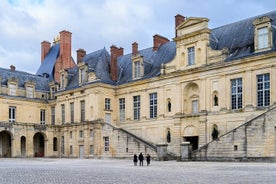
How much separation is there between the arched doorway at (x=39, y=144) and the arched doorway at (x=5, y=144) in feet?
10.6

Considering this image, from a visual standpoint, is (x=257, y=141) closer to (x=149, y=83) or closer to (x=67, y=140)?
(x=149, y=83)

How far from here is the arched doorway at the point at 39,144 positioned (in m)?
48.3

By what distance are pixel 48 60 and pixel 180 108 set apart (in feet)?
85.4

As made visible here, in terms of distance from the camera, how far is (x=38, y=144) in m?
48.9

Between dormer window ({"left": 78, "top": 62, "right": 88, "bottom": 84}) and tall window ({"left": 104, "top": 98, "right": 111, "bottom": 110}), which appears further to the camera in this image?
dormer window ({"left": 78, "top": 62, "right": 88, "bottom": 84})

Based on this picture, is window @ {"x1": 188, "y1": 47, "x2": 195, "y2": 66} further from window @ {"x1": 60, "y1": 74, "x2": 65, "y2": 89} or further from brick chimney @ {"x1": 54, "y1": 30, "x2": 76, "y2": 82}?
brick chimney @ {"x1": 54, "y1": 30, "x2": 76, "y2": 82}

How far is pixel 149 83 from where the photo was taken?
4012 centimetres

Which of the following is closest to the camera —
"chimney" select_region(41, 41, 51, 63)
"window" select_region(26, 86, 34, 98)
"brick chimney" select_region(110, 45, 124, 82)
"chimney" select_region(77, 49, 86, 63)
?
"brick chimney" select_region(110, 45, 124, 82)

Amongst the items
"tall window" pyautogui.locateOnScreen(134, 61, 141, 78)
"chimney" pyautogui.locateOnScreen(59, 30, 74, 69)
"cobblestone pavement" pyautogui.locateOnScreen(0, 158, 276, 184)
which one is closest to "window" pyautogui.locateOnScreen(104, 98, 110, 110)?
"tall window" pyautogui.locateOnScreen(134, 61, 141, 78)

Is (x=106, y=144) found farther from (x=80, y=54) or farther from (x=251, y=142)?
(x=251, y=142)

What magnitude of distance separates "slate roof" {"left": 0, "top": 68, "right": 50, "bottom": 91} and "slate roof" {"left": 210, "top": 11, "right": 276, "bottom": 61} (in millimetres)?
23506

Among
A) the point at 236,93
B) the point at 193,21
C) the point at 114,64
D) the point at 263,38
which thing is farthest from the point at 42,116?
the point at 263,38

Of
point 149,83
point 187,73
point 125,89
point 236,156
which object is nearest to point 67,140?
point 125,89

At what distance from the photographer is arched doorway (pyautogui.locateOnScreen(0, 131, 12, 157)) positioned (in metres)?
45.7
